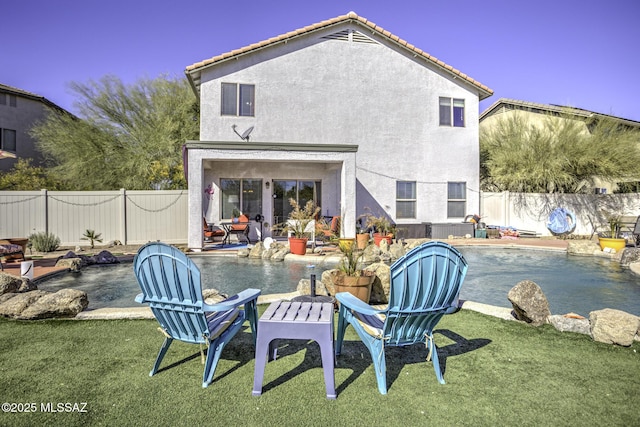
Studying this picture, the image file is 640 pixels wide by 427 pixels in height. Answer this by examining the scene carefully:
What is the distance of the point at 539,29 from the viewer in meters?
15.1

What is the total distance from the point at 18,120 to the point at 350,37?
2058 centimetres

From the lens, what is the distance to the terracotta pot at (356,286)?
5.43 meters

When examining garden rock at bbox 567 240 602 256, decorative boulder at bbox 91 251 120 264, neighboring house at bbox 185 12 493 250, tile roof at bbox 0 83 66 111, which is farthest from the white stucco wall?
tile roof at bbox 0 83 66 111

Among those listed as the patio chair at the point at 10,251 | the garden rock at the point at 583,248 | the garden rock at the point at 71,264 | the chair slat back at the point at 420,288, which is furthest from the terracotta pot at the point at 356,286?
the garden rock at the point at 583,248

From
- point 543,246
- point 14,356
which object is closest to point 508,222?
point 543,246

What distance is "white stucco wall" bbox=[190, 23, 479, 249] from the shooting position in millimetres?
15477

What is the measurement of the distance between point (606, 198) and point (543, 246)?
7135 millimetres

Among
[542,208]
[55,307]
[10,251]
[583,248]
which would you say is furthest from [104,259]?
[542,208]

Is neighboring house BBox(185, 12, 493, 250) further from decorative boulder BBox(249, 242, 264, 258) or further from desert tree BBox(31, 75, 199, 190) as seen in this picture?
desert tree BBox(31, 75, 199, 190)

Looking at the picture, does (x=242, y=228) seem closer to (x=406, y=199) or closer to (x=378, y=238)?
(x=378, y=238)

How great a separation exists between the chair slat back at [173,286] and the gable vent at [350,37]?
15053 mm

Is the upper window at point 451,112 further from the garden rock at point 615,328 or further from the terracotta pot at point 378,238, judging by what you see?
the garden rock at point 615,328

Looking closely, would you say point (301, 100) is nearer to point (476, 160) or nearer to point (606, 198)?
point (476, 160)

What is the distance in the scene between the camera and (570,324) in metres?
4.75
